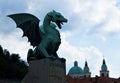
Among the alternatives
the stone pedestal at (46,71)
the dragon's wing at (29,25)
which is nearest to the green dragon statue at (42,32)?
the dragon's wing at (29,25)

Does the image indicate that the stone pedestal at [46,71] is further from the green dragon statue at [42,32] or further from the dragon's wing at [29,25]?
the dragon's wing at [29,25]

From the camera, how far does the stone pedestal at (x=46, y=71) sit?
12.2 meters

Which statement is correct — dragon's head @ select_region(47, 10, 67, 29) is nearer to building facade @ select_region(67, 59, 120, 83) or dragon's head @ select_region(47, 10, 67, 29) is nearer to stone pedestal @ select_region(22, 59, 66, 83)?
stone pedestal @ select_region(22, 59, 66, 83)

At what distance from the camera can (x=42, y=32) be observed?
13.0 metres

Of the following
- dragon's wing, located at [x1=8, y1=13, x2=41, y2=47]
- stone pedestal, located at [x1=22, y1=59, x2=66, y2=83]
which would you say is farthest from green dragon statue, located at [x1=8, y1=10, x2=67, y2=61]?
stone pedestal, located at [x1=22, y1=59, x2=66, y2=83]

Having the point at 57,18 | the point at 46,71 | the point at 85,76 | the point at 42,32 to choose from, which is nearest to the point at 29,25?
the point at 42,32

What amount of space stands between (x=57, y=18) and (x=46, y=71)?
1946 millimetres

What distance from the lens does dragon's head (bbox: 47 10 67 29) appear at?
42.4 ft

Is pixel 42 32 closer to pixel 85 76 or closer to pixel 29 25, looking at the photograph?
pixel 29 25

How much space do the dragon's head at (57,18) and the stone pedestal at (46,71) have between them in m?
1.38

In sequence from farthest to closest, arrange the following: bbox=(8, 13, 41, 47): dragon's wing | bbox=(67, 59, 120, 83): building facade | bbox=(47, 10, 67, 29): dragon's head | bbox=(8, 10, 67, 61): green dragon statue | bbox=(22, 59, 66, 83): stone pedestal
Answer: bbox=(67, 59, 120, 83): building facade → bbox=(8, 13, 41, 47): dragon's wing → bbox=(47, 10, 67, 29): dragon's head → bbox=(8, 10, 67, 61): green dragon statue → bbox=(22, 59, 66, 83): stone pedestal

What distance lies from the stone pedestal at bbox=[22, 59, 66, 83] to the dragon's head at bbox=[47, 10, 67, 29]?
54.5 inches

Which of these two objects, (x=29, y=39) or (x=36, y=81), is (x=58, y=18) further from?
(x=36, y=81)

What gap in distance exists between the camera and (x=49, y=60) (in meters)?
12.3
